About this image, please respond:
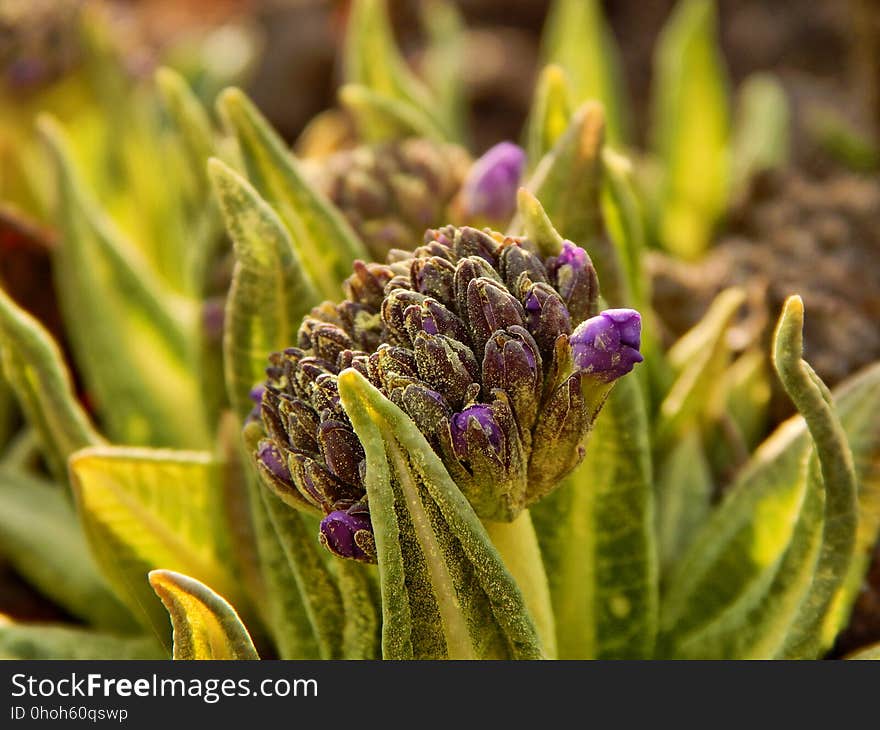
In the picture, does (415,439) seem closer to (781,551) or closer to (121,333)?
(781,551)

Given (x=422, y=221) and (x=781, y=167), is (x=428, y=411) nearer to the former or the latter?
(x=422, y=221)

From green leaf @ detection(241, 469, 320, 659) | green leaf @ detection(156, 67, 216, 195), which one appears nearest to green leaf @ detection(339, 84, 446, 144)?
green leaf @ detection(156, 67, 216, 195)

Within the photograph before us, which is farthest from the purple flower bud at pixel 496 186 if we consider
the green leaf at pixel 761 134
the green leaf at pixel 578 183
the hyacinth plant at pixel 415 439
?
the green leaf at pixel 761 134

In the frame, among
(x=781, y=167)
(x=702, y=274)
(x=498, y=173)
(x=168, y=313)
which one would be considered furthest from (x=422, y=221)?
(x=781, y=167)

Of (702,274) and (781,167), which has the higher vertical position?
(781,167)

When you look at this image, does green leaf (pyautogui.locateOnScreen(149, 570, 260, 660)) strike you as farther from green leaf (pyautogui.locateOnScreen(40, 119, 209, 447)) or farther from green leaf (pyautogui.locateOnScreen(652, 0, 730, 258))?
green leaf (pyautogui.locateOnScreen(652, 0, 730, 258))
